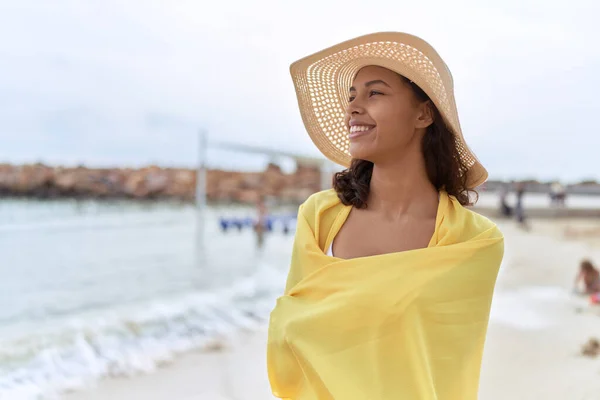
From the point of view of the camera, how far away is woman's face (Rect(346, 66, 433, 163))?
4.53ft

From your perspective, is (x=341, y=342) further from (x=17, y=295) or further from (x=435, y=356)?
(x=17, y=295)

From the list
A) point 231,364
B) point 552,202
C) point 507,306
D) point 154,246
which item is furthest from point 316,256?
point 552,202

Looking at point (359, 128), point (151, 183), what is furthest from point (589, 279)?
point (151, 183)

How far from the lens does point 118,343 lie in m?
4.98

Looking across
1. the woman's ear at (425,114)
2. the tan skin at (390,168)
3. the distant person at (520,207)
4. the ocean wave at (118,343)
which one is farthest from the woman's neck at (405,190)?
the distant person at (520,207)

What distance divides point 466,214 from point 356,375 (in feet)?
1.72

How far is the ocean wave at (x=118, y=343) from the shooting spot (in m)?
3.96

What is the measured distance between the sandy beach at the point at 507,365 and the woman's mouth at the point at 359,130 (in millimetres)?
2405

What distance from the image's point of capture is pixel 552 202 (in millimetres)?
23609

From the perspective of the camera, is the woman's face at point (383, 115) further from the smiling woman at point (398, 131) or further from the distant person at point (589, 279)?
the distant person at point (589, 279)

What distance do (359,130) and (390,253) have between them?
0.36m

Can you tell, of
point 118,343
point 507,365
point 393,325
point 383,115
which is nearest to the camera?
point 393,325

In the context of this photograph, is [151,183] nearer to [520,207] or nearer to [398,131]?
[520,207]

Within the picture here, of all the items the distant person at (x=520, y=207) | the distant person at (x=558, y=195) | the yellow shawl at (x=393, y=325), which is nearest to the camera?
the yellow shawl at (x=393, y=325)
